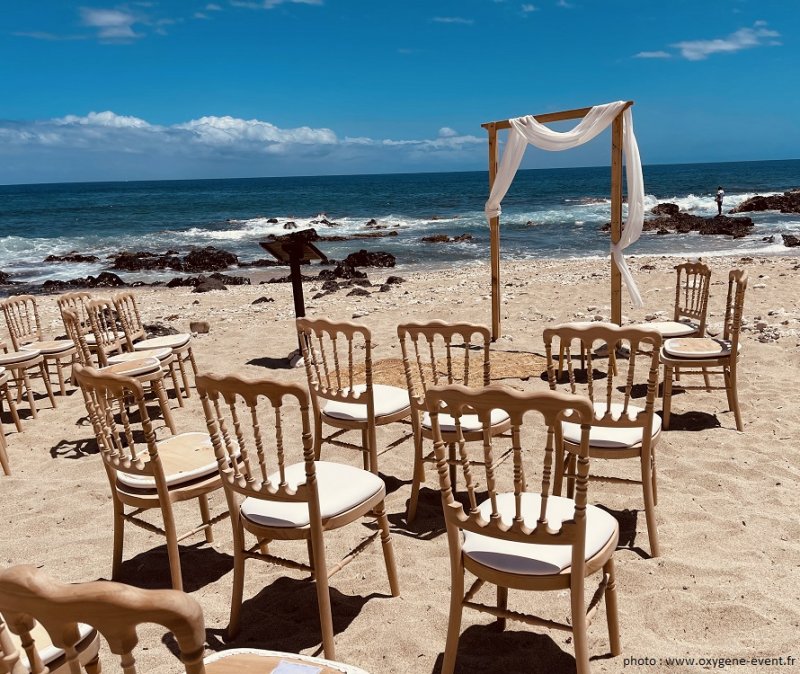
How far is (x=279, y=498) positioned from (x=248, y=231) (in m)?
30.3

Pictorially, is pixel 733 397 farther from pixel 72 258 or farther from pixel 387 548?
pixel 72 258

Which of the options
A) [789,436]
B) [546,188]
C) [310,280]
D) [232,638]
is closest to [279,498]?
[232,638]

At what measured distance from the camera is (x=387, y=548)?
290 cm

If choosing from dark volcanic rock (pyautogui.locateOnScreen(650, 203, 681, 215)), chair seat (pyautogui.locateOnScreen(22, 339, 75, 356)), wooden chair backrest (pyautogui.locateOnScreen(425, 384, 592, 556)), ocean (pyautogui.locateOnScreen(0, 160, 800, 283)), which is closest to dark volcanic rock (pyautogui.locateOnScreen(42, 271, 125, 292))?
ocean (pyautogui.locateOnScreen(0, 160, 800, 283))

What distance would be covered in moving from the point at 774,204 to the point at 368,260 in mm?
21221

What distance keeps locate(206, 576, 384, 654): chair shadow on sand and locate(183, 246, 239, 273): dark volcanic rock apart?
16713 mm

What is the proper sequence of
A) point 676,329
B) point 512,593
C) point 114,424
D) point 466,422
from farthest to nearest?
point 676,329 → point 466,422 → point 512,593 → point 114,424

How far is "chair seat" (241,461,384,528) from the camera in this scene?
2.55 meters

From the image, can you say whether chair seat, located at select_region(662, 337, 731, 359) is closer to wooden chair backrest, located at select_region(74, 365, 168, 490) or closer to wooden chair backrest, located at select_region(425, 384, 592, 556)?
wooden chair backrest, located at select_region(425, 384, 592, 556)

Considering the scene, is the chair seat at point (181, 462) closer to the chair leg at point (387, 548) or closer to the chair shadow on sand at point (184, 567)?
the chair shadow on sand at point (184, 567)

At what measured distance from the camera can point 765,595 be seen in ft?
9.24

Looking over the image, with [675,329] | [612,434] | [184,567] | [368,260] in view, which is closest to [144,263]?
[368,260]

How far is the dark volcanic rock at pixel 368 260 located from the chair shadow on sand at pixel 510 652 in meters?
15.3

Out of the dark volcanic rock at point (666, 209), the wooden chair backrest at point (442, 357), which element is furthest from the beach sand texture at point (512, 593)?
the dark volcanic rock at point (666, 209)
